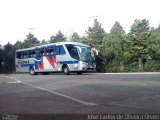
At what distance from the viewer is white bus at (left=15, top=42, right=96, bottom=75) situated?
32188mm

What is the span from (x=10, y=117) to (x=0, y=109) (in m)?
1.68

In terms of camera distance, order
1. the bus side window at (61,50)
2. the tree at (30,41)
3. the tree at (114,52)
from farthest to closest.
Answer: the tree at (30,41) < the tree at (114,52) < the bus side window at (61,50)

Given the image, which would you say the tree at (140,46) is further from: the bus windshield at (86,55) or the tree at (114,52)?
the bus windshield at (86,55)

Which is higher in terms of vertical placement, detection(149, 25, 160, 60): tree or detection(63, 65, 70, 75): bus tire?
detection(149, 25, 160, 60): tree

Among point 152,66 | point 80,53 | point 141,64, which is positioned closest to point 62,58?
point 80,53

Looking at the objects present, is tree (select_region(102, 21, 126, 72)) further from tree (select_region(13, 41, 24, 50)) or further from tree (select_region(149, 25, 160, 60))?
tree (select_region(13, 41, 24, 50))

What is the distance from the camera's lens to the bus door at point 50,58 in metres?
34.8

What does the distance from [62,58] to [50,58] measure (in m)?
2.43

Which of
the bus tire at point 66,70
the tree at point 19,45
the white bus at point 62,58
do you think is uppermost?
the tree at point 19,45

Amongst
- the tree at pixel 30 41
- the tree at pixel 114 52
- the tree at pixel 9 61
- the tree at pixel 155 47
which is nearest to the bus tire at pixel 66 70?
the tree at pixel 114 52

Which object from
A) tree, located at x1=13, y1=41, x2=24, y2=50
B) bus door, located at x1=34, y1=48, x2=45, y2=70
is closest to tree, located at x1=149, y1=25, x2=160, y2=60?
bus door, located at x1=34, y1=48, x2=45, y2=70

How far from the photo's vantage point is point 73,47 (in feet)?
106

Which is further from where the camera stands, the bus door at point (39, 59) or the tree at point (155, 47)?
the tree at point (155, 47)

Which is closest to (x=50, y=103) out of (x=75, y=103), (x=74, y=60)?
(x=75, y=103)
